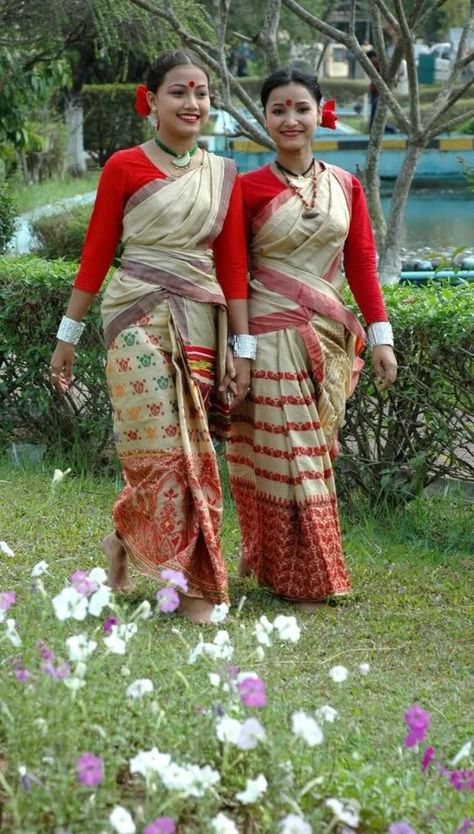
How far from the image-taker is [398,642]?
4531 millimetres

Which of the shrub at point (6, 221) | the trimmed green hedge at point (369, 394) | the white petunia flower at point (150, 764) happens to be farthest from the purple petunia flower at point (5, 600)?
the shrub at point (6, 221)

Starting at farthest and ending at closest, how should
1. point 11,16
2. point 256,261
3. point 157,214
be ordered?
point 11,16 → point 256,261 → point 157,214

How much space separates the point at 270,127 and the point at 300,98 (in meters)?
0.14

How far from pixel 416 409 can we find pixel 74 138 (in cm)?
1936

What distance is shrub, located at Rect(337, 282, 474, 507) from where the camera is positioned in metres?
5.55

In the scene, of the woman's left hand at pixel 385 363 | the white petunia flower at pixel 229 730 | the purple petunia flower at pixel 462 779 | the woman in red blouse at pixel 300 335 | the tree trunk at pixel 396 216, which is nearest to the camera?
the white petunia flower at pixel 229 730

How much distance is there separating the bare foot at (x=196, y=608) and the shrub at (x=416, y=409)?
140 cm

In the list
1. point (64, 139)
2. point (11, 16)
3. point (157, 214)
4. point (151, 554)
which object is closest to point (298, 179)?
point (157, 214)

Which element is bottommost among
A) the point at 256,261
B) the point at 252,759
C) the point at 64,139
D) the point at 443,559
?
the point at 64,139

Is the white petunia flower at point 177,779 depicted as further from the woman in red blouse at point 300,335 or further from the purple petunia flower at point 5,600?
the woman in red blouse at point 300,335

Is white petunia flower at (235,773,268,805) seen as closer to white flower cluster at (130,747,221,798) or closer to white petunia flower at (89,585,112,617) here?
white flower cluster at (130,747,221,798)

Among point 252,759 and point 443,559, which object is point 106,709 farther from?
point 443,559

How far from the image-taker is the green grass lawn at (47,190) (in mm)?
19250

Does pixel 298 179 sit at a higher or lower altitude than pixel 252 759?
higher
